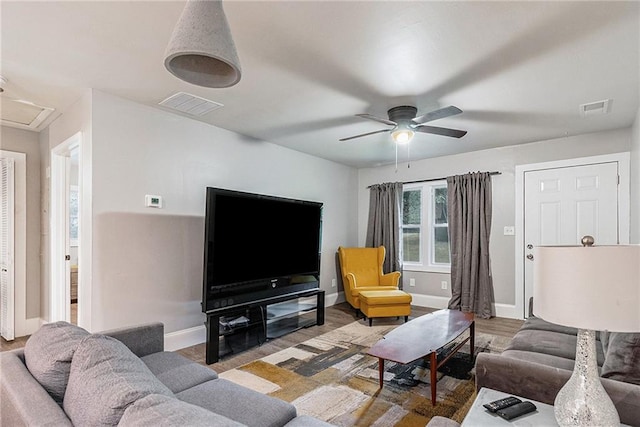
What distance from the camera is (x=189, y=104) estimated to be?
323cm

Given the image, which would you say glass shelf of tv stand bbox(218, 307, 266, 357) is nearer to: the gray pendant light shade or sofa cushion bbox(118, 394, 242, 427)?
sofa cushion bbox(118, 394, 242, 427)

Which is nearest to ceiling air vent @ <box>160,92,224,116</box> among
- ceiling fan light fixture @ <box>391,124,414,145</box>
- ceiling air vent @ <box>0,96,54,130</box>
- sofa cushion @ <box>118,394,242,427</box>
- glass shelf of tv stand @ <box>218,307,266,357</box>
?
ceiling air vent @ <box>0,96,54,130</box>

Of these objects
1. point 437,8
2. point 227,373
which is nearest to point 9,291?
point 227,373

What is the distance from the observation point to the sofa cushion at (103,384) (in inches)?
39.0

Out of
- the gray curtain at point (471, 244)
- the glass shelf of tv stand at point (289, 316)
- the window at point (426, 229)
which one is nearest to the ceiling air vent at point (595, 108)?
the gray curtain at point (471, 244)

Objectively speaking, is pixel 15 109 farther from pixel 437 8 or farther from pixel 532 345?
pixel 532 345

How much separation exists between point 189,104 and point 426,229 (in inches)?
160

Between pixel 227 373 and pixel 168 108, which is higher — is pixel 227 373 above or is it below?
below

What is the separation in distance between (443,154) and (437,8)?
3.66 meters

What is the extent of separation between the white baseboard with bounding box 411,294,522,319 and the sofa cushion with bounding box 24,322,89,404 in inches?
190

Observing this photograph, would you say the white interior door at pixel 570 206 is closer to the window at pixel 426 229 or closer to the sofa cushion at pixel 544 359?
the window at pixel 426 229

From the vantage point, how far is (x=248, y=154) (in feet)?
14.0

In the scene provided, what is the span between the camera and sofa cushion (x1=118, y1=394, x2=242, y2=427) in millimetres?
833

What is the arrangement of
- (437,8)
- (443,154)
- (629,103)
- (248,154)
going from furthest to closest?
(443,154) → (248,154) → (629,103) → (437,8)
